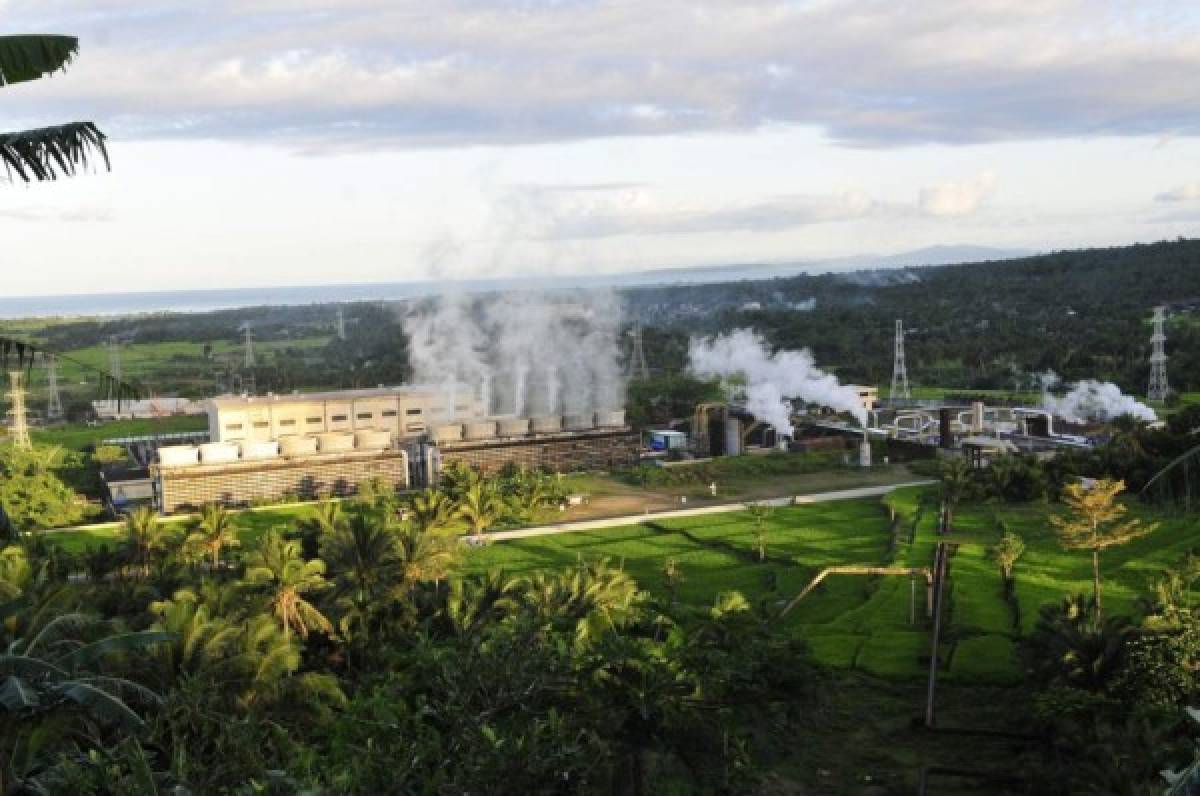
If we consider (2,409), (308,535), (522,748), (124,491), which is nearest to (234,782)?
(522,748)

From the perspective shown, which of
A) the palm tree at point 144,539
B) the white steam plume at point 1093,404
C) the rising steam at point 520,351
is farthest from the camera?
the rising steam at point 520,351

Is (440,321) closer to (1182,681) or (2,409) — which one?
(2,409)

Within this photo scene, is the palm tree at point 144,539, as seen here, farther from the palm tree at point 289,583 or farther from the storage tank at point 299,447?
the storage tank at point 299,447

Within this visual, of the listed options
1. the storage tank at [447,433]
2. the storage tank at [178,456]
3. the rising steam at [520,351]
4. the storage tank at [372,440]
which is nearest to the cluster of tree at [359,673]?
the storage tank at [178,456]

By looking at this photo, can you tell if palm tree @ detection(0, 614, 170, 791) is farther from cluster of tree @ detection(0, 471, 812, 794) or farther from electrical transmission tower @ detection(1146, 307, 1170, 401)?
electrical transmission tower @ detection(1146, 307, 1170, 401)

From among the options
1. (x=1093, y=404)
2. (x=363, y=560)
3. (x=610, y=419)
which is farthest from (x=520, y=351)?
(x=363, y=560)

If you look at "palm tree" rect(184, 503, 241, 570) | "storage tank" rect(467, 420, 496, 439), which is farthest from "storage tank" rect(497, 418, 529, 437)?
"palm tree" rect(184, 503, 241, 570)
